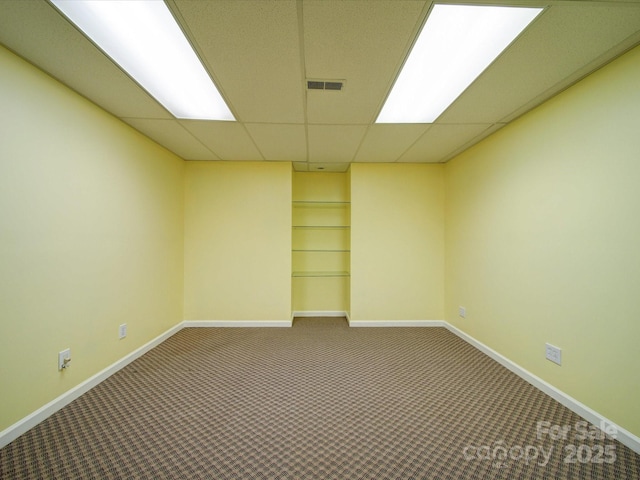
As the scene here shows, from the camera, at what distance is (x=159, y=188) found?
2793 mm

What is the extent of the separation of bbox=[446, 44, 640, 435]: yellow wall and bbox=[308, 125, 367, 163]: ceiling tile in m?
1.43

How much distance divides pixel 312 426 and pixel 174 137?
2957mm

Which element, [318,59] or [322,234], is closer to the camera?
[318,59]

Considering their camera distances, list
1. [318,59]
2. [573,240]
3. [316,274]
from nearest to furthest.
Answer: [318,59], [573,240], [316,274]

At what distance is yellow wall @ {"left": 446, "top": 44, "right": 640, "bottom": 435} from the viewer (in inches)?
55.5

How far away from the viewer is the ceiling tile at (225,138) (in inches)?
90.3

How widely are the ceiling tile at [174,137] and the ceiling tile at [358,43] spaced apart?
145 centimetres

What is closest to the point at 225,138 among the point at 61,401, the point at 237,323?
the point at 237,323

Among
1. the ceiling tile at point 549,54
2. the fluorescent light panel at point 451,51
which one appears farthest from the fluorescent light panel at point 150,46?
the ceiling tile at point 549,54

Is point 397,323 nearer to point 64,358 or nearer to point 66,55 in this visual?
point 64,358

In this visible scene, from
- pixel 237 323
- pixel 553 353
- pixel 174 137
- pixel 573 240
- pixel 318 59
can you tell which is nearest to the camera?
pixel 318 59

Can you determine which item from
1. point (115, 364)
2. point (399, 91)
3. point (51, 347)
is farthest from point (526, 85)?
point (115, 364)

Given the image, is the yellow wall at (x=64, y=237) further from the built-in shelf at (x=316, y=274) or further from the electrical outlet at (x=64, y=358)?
the built-in shelf at (x=316, y=274)

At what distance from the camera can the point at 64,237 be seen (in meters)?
1.73
